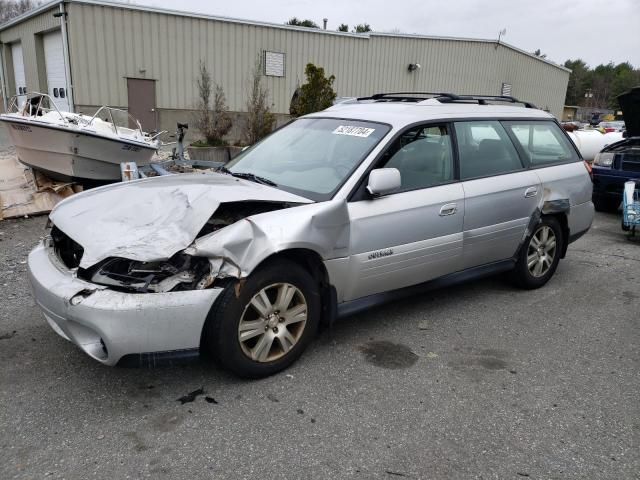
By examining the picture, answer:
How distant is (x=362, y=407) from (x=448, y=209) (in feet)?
5.70

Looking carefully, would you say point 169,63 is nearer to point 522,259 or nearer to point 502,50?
point 522,259

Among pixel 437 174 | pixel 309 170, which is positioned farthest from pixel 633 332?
pixel 309 170

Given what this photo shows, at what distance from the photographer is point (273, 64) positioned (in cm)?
1825

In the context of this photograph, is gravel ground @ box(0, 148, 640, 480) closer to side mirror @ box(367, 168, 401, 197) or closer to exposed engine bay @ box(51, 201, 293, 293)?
exposed engine bay @ box(51, 201, 293, 293)

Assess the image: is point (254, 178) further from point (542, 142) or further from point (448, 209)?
point (542, 142)

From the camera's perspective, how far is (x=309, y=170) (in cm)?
383

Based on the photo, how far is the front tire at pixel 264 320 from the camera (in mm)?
2957

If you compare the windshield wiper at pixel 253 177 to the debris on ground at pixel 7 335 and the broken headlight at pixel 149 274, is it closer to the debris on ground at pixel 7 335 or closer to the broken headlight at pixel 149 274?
the broken headlight at pixel 149 274

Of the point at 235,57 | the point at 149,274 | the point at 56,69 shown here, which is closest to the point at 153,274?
the point at 149,274

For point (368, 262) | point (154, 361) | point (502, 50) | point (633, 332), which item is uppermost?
point (502, 50)

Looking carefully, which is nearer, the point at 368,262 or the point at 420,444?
the point at 420,444

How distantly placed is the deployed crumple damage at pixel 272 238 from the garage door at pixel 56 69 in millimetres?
14404

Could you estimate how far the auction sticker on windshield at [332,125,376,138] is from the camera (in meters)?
3.90

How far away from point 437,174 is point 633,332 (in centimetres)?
206
